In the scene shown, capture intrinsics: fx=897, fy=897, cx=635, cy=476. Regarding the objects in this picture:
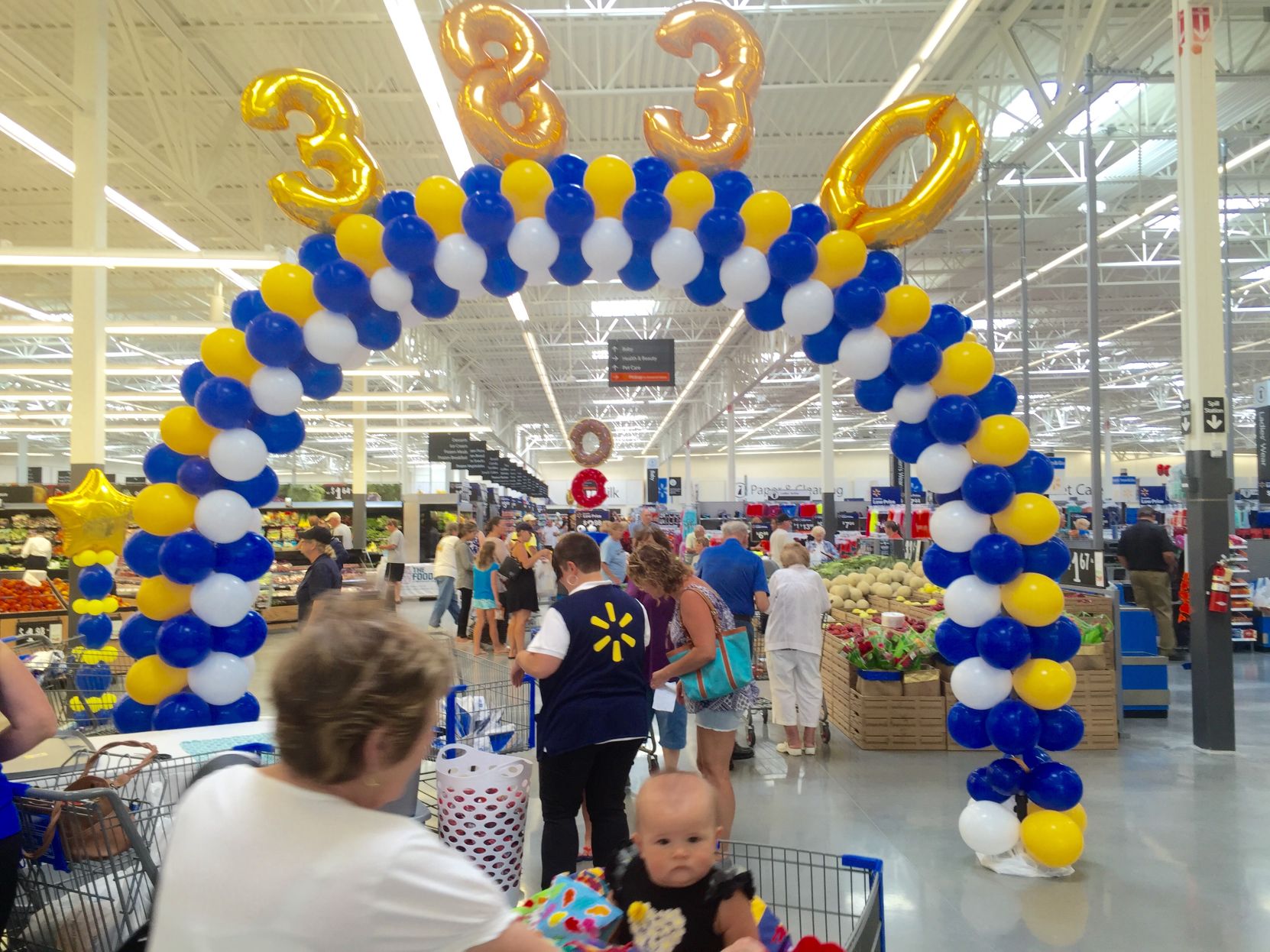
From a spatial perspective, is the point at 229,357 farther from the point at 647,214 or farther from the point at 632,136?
the point at 632,136

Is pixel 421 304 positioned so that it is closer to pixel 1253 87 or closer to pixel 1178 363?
pixel 1253 87

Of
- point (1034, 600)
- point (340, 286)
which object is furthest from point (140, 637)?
point (1034, 600)

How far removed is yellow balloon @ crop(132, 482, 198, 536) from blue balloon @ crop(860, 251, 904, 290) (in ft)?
12.3

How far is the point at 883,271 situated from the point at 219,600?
390cm

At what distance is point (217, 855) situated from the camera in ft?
3.55

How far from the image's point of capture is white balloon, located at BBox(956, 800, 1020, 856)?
436 cm

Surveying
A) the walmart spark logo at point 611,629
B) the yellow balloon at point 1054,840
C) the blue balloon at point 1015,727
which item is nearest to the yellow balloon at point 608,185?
the walmart spark logo at point 611,629

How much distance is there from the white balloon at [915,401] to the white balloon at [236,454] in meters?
3.31

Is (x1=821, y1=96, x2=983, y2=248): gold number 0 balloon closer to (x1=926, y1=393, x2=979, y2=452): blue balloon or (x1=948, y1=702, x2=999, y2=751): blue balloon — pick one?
(x1=926, y1=393, x2=979, y2=452): blue balloon

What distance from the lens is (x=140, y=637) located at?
487 cm

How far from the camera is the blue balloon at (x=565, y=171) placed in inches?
179

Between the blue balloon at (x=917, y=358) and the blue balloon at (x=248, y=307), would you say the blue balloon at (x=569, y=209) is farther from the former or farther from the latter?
the blue balloon at (x=917, y=358)

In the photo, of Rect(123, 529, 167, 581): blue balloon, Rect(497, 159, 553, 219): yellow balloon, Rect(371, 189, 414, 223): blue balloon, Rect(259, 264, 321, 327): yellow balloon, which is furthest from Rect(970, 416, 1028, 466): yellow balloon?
Rect(123, 529, 167, 581): blue balloon

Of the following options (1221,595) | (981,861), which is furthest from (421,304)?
(1221,595)
